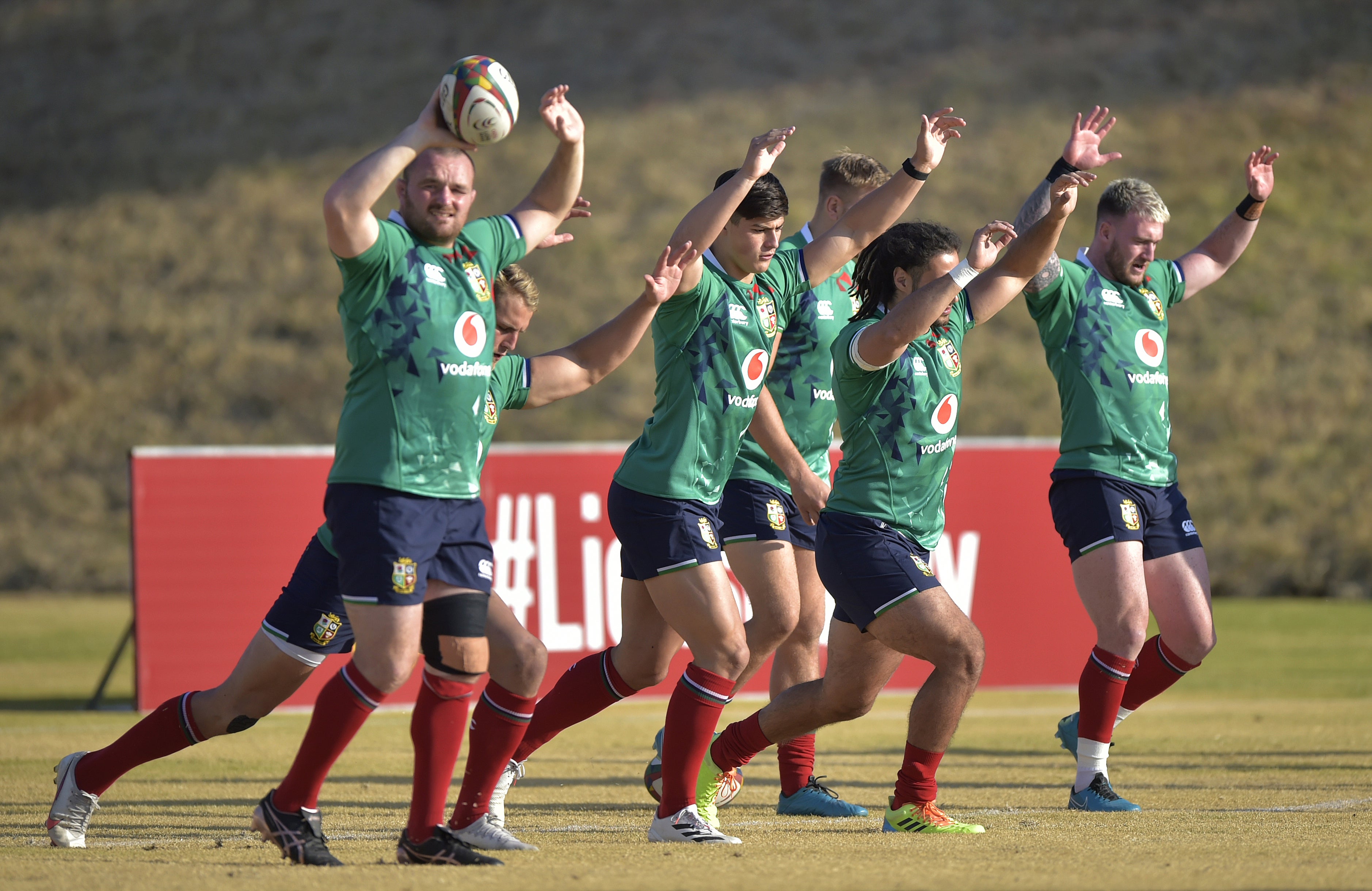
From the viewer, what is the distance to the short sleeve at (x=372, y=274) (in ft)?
14.5

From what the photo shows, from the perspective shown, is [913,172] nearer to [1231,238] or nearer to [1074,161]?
[1074,161]

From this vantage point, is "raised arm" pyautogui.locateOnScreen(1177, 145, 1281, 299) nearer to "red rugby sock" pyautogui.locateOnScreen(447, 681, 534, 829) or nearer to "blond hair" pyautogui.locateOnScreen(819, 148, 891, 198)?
"blond hair" pyautogui.locateOnScreen(819, 148, 891, 198)

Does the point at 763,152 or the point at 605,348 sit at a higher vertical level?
the point at 763,152

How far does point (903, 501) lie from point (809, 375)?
1.38m

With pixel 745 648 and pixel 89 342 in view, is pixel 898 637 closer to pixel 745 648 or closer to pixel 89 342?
pixel 745 648

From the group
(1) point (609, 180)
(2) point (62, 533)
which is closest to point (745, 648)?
(2) point (62, 533)

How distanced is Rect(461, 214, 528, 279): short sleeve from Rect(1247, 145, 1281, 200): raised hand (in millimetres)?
3740

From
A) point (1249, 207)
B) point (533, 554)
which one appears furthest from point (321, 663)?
point (533, 554)

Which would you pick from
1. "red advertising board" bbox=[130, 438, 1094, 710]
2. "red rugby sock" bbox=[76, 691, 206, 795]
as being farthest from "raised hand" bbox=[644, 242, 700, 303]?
"red advertising board" bbox=[130, 438, 1094, 710]

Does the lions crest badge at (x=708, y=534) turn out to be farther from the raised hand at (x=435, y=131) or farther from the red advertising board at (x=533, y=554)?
the red advertising board at (x=533, y=554)

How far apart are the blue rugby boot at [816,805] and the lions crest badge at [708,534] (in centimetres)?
158

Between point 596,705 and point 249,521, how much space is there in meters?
5.15

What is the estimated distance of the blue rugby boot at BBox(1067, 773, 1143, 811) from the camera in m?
6.12

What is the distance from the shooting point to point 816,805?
6.35 meters
